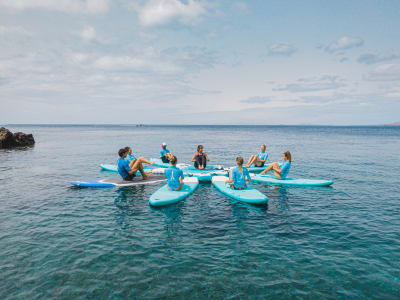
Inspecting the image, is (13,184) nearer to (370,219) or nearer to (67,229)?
(67,229)

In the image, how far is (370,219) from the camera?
11.4 m

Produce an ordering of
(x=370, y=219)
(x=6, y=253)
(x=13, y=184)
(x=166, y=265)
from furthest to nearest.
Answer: (x=13, y=184) → (x=370, y=219) → (x=6, y=253) → (x=166, y=265)

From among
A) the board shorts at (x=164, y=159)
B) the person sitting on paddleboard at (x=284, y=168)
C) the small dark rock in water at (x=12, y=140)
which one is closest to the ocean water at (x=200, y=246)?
the person sitting on paddleboard at (x=284, y=168)

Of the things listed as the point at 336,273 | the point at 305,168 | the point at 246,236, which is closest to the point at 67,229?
the point at 246,236

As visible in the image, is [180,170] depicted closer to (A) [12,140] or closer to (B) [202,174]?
(B) [202,174]

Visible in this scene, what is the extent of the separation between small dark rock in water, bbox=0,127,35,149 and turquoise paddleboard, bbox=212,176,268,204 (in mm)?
45942

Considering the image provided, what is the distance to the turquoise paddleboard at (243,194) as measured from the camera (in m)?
12.8

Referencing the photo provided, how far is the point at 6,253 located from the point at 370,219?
15.5 meters

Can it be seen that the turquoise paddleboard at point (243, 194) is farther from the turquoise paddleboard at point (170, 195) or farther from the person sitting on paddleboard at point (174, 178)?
the person sitting on paddleboard at point (174, 178)

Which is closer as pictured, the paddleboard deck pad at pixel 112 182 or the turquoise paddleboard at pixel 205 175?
the paddleboard deck pad at pixel 112 182

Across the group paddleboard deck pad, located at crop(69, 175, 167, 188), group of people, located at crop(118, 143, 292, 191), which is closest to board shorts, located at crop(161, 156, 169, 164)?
group of people, located at crop(118, 143, 292, 191)

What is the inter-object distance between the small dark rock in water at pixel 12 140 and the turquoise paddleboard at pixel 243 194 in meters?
45.9

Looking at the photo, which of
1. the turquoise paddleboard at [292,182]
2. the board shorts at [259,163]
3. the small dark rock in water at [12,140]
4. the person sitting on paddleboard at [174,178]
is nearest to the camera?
the person sitting on paddleboard at [174,178]

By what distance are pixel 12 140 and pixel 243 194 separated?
164ft
